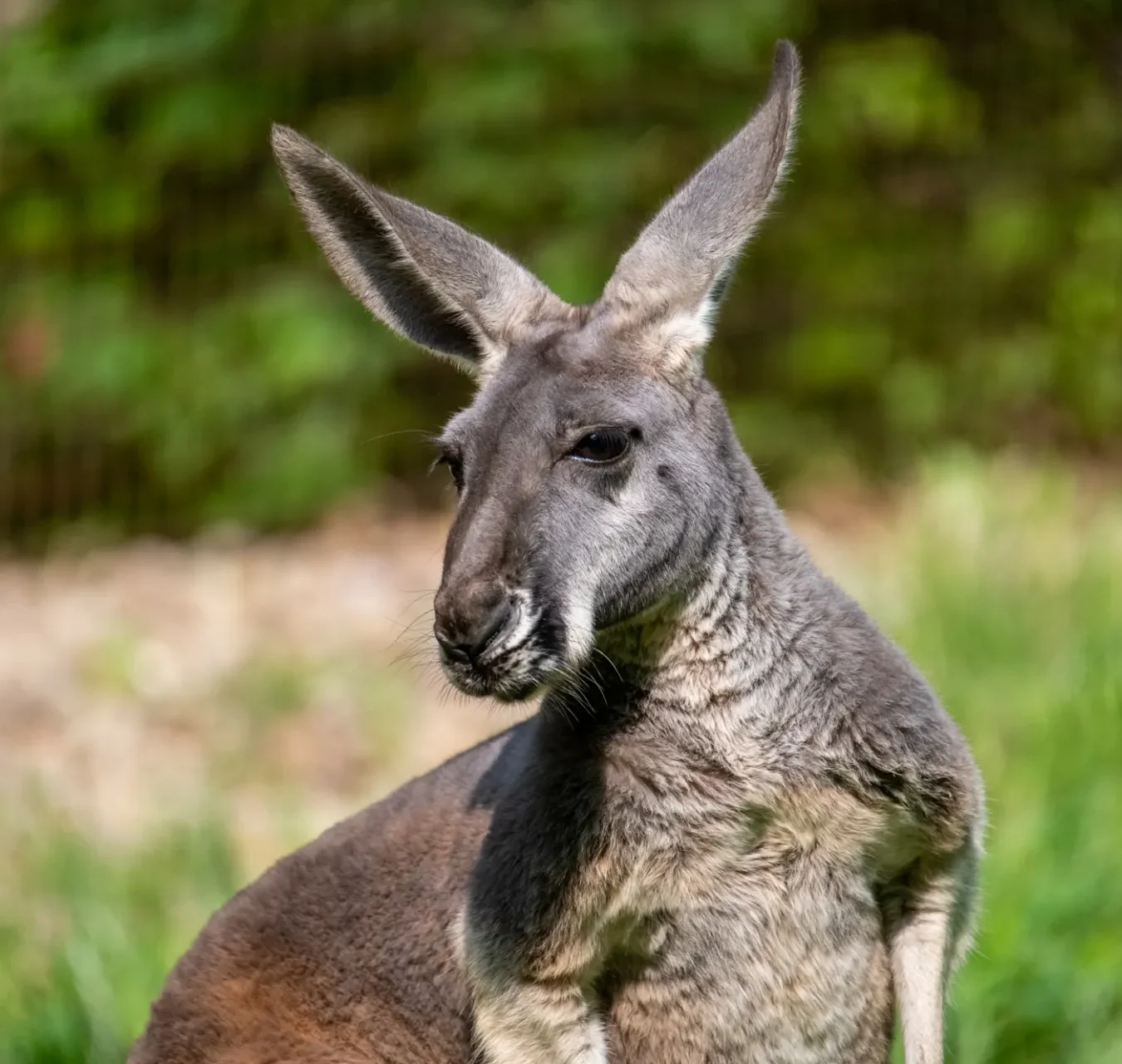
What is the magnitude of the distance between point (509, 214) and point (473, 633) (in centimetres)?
614

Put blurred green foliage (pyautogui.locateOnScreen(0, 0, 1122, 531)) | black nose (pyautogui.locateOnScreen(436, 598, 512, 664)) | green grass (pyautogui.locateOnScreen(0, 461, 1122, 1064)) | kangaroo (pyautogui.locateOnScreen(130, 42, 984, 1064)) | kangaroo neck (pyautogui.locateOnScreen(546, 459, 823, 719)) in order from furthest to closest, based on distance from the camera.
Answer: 1. blurred green foliage (pyautogui.locateOnScreen(0, 0, 1122, 531))
2. green grass (pyautogui.locateOnScreen(0, 461, 1122, 1064))
3. kangaroo neck (pyautogui.locateOnScreen(546, 459, 823, 719))
4. kangaroo (pyautogui.locateOnScreen(130, 42, 984, 1064))
5. black nose (pyautogui.locateOnScreen(436, 598, 512, 664))

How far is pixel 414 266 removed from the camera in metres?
3.05

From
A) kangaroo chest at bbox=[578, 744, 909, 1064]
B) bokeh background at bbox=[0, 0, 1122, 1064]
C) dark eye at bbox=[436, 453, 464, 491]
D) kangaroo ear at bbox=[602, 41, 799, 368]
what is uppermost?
bokeh background at bbox=[0, 0, 1122, 1064]

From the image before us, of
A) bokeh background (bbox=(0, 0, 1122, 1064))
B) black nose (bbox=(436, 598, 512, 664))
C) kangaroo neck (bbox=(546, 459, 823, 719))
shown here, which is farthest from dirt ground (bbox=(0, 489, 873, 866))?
black nose (bbox=(436, 598, 512, 664))

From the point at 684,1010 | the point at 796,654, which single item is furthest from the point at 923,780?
the point at 684,1010

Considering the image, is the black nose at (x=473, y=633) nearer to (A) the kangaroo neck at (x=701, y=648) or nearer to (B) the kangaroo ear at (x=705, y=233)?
(A) the kangaroo neck at (x=701, y=648)

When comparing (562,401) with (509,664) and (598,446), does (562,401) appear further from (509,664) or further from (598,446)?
(509,664)

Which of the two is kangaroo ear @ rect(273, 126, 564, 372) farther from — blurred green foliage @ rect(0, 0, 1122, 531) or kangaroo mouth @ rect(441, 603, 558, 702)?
blurred green foliage @ rect(0, 0, 1122, 531)

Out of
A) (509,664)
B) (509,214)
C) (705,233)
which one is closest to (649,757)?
(509,664)

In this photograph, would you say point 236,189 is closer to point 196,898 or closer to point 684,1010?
point 196,898

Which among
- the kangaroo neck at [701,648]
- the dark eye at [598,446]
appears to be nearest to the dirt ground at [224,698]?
the kangaroo neck at [701,648]

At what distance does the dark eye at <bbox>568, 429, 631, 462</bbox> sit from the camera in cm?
274

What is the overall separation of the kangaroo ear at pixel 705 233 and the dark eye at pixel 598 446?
241 mm

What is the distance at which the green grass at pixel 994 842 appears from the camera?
3.84 metres
